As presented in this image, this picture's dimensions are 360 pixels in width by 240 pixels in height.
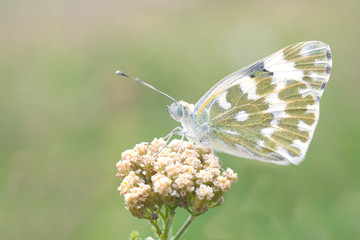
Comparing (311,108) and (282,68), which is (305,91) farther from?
(282,68)

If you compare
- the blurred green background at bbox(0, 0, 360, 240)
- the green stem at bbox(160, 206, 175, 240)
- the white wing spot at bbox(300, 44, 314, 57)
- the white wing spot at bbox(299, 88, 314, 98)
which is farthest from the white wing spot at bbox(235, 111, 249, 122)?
the blurred green background at bbox(0, 0, 360, 240)

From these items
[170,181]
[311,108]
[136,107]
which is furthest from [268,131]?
[136,107]

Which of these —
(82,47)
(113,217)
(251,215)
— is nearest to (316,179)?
(251,215)

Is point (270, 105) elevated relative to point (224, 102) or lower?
lower

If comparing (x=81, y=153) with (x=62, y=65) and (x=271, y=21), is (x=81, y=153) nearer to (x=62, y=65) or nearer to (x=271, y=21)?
(x=62, y=65)

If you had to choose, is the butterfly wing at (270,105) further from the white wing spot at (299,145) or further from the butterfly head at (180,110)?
the butterfly head at (180,110)
